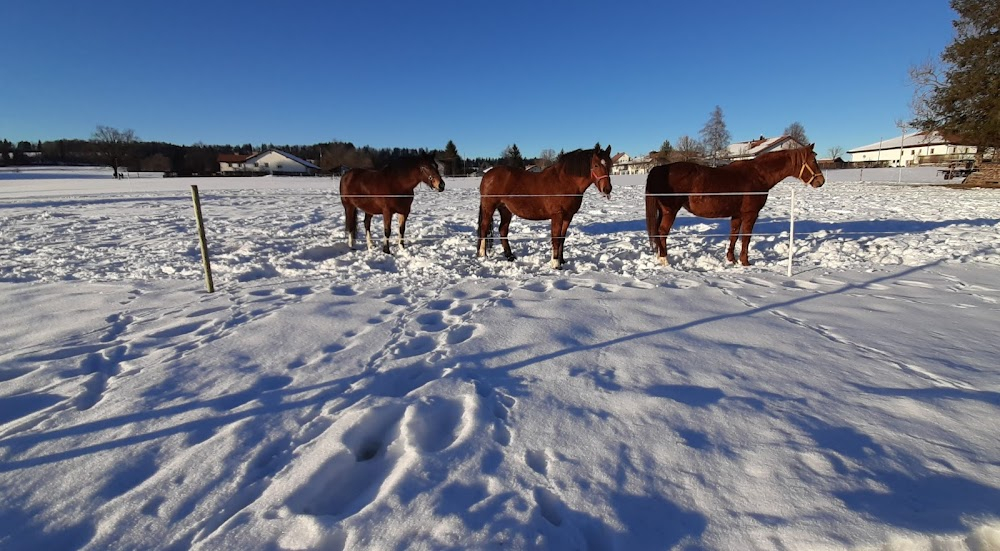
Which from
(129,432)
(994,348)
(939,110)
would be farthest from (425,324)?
(939,110)

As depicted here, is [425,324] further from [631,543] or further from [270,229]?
[270,229]

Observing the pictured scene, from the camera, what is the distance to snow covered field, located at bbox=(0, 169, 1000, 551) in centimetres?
159

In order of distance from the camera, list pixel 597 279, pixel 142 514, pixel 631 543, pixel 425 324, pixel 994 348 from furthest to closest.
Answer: pixel 597 279 < pixel 425 324 < pixel 994 348 < pixel 142 514 < pixel 631 543

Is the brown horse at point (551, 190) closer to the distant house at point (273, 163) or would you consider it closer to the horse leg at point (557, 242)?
the horse leg at point (557, 242)

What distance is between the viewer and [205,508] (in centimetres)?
167

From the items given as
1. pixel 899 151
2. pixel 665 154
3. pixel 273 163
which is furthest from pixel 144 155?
pixel 899 151

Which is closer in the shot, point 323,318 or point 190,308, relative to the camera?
point 323,318

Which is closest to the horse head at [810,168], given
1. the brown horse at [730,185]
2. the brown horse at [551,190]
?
the brown horse at [730,185]

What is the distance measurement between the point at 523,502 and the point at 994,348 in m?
3.92

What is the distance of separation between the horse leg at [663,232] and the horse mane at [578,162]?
1.46 meters

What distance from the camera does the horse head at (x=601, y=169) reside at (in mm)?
5762

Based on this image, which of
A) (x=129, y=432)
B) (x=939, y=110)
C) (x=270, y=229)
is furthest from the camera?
(x=939, y=110)

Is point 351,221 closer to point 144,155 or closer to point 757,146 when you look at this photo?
point 757,146

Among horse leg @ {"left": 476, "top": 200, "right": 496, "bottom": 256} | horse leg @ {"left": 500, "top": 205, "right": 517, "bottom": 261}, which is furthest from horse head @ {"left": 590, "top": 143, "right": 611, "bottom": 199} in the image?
horse leg @ {"left": 476, "top": 200, "right": 496, "bottom": 256}
